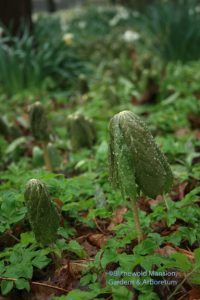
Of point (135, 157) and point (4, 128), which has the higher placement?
point (135, 157)

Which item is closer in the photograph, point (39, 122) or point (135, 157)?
point (135, 157)

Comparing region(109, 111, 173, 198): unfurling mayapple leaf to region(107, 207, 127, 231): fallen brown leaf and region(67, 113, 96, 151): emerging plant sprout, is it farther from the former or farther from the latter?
region(67, 113, 96, 151): emerging plant sprout

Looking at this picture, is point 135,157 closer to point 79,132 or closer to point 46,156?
point 46,156

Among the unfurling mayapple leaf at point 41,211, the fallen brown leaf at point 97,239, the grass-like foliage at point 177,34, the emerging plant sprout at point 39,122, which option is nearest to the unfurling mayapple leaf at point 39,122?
the emerging plant sprout at point 39,122

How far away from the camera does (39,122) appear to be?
9.58 feet

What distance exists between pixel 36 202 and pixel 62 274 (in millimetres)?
298

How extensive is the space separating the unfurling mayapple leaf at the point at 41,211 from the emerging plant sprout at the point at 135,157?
28 centimetres

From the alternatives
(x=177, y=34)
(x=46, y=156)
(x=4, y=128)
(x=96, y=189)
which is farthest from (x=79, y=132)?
(x=177, y=34)

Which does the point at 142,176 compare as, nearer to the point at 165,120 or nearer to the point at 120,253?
the point at 120,253

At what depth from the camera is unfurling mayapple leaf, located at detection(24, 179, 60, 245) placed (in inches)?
68.8

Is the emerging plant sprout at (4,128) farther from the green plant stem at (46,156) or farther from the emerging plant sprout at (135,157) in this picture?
the emerging plant sprout at (135,157)

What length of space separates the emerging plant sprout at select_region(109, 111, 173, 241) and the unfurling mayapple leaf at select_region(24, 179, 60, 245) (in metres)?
0.28

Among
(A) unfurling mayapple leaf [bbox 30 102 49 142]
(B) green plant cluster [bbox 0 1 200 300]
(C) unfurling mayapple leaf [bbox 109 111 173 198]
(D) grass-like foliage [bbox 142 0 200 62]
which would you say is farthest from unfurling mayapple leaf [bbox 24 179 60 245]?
(D) grass-like foliage [bbox 142 0 200 62]

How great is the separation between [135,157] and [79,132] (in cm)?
154
